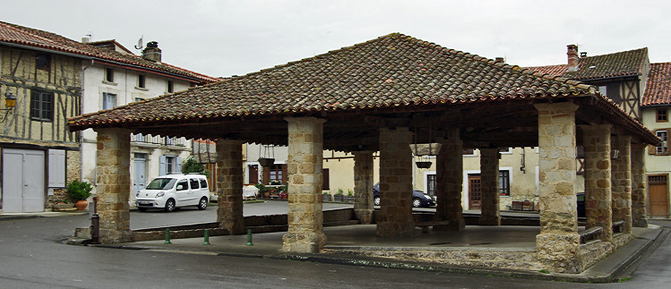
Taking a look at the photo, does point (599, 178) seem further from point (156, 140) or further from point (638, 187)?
point (156, 140)

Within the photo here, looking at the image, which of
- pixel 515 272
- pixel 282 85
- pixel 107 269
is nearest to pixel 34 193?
pixel 282 85

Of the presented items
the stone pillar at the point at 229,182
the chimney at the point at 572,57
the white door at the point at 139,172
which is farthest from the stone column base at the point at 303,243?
the chimney at the point at 572,57

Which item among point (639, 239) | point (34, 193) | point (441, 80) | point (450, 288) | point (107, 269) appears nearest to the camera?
point (450, 288)

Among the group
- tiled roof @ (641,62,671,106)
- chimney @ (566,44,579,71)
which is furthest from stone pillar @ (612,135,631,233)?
chimney @ (566,44,579,71)

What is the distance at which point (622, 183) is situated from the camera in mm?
18391

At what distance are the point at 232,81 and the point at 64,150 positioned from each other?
13.6 metres

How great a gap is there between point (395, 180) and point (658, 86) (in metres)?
22.3

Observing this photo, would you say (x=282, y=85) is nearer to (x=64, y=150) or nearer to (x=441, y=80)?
(x=441, y=80)

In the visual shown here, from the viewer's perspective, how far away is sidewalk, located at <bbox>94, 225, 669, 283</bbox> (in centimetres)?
1051

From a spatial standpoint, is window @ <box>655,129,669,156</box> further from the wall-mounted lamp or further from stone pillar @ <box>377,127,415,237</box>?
the wall-mounted lamp

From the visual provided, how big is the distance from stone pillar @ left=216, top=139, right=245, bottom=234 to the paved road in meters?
4.75

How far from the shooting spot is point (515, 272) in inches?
409

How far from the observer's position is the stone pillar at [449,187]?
18.0m

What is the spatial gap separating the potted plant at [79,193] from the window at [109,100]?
3.84 m
